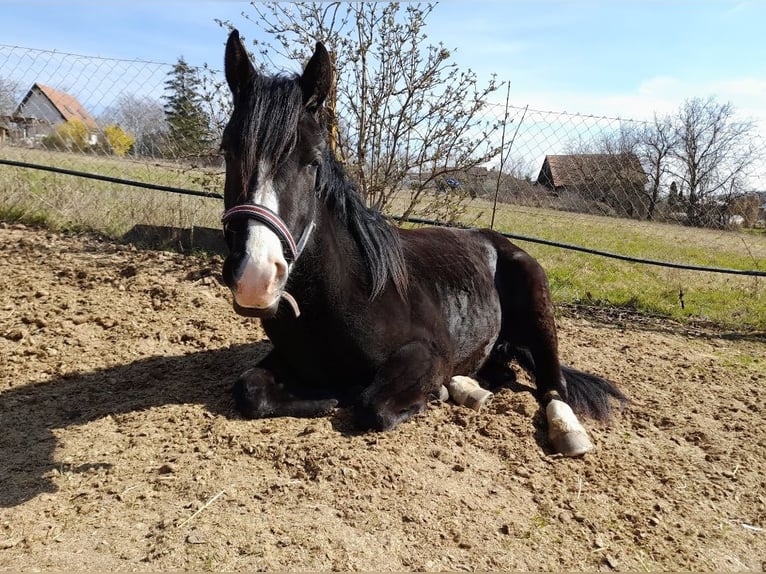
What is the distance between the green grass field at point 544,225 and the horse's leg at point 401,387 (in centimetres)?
385

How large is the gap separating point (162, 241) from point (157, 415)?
389cm

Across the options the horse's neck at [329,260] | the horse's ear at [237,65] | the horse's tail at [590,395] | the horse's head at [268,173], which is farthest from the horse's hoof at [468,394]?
the horse's ear at [237,65]

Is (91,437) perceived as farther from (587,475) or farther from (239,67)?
(587,475)

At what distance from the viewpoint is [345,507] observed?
2361 millimetres

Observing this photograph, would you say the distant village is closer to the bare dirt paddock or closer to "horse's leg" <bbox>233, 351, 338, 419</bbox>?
the bare dirt paddock

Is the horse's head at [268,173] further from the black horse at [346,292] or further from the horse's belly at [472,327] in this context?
the horse's belly at [472,327]

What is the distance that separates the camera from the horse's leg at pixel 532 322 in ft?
12.8

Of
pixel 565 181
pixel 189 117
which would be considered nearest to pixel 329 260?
pixel 189 117

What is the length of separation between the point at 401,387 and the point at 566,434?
98cm

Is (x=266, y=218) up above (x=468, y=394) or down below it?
above

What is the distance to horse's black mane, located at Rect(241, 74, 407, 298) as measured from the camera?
255 cm

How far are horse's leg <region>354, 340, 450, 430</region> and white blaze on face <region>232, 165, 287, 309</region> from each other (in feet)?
3.20

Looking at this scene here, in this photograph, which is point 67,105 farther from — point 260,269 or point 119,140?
point 260,269

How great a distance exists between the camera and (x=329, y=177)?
310cm
